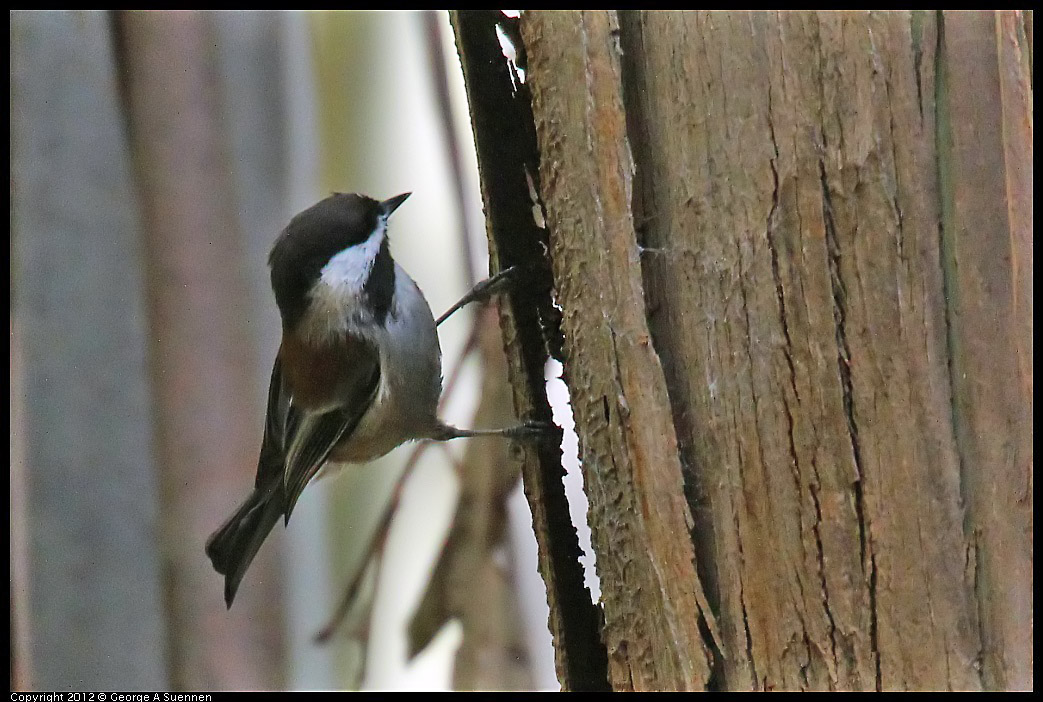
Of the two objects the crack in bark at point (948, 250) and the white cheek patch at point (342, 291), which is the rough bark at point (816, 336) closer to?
the crack in bark at point (948, 250)

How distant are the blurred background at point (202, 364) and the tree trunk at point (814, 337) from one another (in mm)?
245

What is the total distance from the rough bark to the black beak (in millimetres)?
492

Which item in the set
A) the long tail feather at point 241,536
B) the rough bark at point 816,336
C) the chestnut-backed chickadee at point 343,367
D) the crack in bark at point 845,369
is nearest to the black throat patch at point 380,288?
the chestnut-backed chickadee at point 343,367

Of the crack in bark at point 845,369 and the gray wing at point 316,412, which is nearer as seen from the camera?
the crack in bark at point 845,369

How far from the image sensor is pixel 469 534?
125cm

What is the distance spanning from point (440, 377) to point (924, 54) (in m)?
0.88

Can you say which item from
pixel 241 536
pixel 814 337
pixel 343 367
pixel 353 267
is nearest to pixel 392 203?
pixel 353 267

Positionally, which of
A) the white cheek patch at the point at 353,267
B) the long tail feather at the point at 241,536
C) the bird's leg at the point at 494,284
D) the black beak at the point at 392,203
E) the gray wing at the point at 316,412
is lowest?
the long tail feather at the point at 241,536

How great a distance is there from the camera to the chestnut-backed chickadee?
121 cm

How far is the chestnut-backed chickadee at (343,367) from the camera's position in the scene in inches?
47.8

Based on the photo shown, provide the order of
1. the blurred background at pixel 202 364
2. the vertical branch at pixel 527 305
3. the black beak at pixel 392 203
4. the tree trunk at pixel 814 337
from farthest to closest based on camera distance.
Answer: the black beak at pixel 392 203 < the blurred background at pixel 202 364 < the vertical branch at pixel 527 305 < the tree trunk at pixel 814 337

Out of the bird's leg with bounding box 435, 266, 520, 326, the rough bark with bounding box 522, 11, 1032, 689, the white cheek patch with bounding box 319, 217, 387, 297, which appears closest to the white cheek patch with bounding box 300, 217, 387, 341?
the white cheek patch with bounding box 319, 217, 387, 297

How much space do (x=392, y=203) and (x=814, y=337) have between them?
722 millimetres

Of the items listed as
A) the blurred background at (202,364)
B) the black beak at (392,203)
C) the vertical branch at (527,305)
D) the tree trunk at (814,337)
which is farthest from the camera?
the black beak at (392,203)
